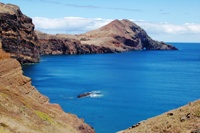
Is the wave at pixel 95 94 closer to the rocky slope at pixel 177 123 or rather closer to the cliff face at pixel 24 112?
the cliff face at pixel 24 112

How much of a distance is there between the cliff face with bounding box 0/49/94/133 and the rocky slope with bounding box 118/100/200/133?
11.9m

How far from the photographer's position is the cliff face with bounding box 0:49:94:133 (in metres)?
42.3

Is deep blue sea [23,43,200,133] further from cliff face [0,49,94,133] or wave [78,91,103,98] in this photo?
cliff face [0,49,94,133]

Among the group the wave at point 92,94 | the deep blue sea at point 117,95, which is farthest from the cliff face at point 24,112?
the wave at point 92,94

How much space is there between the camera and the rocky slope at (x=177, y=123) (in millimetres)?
35562

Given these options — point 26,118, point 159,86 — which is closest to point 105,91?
point 159,86

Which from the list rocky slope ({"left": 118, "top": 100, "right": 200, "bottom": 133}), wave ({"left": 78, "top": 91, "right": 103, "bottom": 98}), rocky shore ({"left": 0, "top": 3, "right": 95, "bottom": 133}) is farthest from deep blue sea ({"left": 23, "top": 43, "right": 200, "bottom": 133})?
rocky slope ({"left": 118, "top": 100, "right": 200, "bottom": 133})

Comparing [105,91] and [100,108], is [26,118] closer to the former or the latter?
[100,108]

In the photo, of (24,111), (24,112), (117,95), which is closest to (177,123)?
(24,112)

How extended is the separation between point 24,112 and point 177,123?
20544 millimetres

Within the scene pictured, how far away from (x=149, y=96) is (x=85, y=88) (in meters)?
24.9

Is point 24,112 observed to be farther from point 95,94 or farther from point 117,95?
point 117,95

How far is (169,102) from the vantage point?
360ft

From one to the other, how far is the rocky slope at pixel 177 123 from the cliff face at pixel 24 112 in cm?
1194
